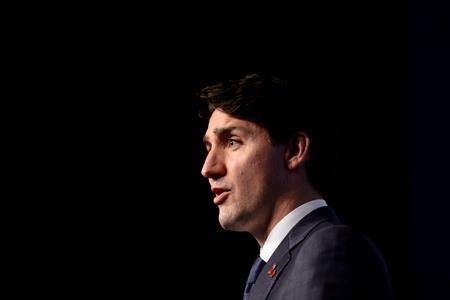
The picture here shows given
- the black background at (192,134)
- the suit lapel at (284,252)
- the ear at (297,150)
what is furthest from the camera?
the black background at (192,134)

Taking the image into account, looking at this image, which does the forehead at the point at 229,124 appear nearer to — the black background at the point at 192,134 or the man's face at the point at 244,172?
the man's face at the point at 244,172

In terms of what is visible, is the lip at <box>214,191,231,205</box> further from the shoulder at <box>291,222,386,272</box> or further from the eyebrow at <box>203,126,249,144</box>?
the shoulder at <box>291,222,386,272</box>

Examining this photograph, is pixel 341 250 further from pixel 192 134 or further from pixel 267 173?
pixel 192 134

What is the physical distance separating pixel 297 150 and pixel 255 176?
128mm

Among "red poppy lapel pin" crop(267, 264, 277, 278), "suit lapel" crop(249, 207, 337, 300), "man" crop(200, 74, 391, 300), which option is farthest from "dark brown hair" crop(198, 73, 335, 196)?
"red poppy lapel pin" crop(267, 264, 277, 278)

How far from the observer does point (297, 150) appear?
4.86 feet

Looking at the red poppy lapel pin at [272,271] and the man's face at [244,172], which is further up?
the man's face at [244,172]

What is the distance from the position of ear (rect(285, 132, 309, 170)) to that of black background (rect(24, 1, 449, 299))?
1120mm

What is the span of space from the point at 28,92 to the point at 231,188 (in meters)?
A: 1.39

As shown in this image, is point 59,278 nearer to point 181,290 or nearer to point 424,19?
point 181,290

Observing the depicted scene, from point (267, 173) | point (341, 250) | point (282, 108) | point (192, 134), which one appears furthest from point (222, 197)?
point (192, 134)

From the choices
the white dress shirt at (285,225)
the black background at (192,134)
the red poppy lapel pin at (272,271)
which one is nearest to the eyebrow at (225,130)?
the white dress shirt at (285,225)

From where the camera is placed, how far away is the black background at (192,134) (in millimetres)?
2527

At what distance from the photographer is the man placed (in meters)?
1.37
